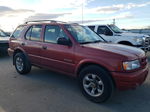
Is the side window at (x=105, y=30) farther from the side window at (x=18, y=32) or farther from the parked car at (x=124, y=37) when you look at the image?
the side window at (x=18, y=32)

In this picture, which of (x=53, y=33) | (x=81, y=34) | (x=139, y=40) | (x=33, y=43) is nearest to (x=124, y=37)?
(x=139, y=40)

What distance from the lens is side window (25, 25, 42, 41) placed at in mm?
5117

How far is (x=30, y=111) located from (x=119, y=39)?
606 cm

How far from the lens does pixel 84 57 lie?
149 inches

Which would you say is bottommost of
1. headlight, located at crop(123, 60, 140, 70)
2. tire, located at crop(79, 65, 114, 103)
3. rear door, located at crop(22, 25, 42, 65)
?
tire, located at crop(79, 65, 114, 103)

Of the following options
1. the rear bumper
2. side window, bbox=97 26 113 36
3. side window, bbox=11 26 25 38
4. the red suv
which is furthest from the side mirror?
side window, bbox=97 26 113 36

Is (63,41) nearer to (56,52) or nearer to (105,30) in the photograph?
(56,52)

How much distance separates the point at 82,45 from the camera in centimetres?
398

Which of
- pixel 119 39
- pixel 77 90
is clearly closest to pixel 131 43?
pixel 119 39

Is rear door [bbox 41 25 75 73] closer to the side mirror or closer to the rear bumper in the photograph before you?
the side mirror

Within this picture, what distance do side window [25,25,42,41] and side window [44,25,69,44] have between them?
0.32 meters

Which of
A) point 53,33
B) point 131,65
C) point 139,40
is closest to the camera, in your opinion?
point 131,65

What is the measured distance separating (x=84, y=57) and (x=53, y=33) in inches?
55.6

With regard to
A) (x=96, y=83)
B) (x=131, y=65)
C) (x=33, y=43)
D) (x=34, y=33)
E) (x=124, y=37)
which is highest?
(x=34, y=33)
